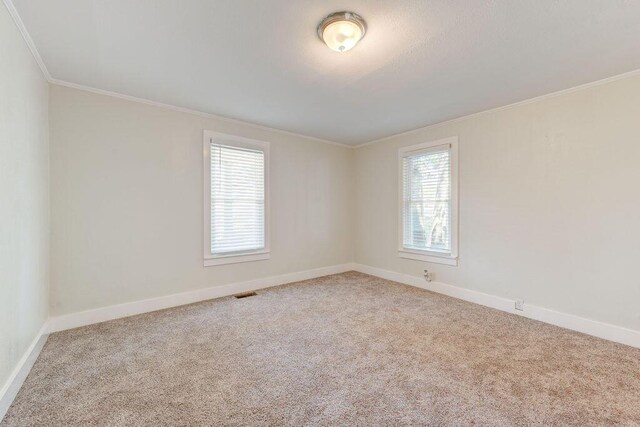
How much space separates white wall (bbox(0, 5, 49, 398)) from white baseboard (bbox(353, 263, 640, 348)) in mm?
4223

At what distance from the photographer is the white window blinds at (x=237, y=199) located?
3.82 metres

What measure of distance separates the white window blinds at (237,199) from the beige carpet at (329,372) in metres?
1.05

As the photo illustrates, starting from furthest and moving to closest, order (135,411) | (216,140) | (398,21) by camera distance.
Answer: (216,140)
(398,21)
(135,411)

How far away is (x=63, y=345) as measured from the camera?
2465mm

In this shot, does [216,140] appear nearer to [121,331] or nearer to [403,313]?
[121,331]

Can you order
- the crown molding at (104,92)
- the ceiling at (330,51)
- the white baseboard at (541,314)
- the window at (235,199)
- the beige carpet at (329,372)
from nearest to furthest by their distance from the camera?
1. the beige carpet at (329,372)
2. the ceiling at (330,51)
3. the crown molding at (104,92)
4. the white baseboard at (541,314)
5. the window at (235,199)

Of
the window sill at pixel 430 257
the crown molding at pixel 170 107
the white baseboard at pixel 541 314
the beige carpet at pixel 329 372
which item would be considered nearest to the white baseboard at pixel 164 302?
the beige carpet at pixel 329 372

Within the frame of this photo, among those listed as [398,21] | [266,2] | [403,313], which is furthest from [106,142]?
[403,313]

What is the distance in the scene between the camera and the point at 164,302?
11.1ft

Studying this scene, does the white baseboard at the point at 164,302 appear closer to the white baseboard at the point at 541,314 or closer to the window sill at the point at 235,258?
Result: the window sill at the point at 235,258

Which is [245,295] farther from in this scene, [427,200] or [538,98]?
[538,98]

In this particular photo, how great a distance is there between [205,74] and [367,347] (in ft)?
9.23

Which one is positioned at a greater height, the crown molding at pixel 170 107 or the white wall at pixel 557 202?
the crown molding at pixel 170 107

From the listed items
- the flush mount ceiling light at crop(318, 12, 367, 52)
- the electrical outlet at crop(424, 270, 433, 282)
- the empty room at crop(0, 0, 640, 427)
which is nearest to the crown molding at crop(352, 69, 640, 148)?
the empty room at crop(0, 0, 640, 427)
